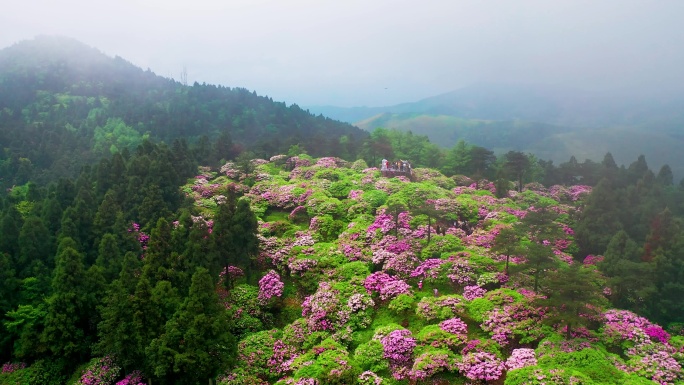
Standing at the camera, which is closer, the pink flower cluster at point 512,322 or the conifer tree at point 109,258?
the pink flower cluster at point 512,322

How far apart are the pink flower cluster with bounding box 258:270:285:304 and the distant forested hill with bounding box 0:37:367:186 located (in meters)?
42.3

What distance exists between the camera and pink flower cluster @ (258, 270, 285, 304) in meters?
30.6

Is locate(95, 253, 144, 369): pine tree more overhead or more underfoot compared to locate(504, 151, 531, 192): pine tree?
more underfoot

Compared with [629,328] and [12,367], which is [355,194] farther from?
[12,367]

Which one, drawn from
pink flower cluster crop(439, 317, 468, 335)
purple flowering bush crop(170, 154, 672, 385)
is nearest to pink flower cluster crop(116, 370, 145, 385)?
purple flowering bush crop(170, 154, 672, 385)

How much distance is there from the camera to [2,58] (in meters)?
177

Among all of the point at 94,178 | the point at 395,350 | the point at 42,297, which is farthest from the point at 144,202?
the point at 395,350

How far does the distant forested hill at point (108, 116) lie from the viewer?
84.9 meters

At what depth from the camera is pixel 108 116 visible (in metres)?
133

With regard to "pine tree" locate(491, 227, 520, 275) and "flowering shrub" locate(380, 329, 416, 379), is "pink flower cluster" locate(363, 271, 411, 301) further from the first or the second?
"pine tree" locate(491, 227, 520, 275)

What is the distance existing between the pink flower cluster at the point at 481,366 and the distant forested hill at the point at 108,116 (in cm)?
5286

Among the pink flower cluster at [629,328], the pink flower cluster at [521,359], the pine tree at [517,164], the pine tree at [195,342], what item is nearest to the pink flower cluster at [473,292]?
the pink flower cluster at [521,359]

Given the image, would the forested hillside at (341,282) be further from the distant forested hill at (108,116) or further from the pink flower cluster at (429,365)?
the distant forested hill at (108,116)

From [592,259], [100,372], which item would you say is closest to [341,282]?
[100,372]
